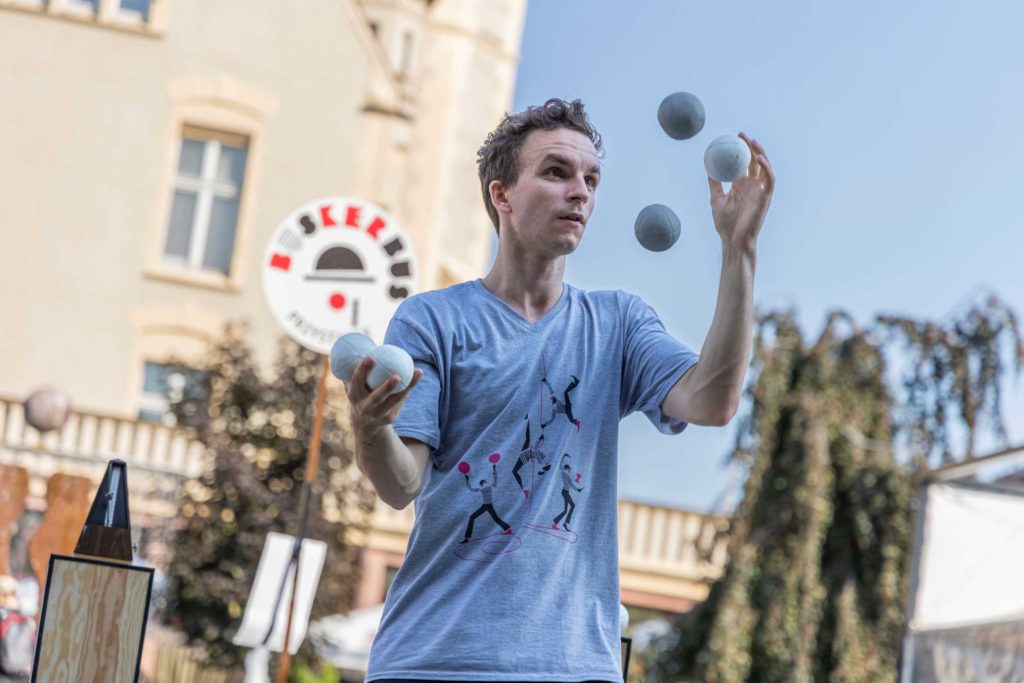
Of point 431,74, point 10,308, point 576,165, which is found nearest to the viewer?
point 576,165

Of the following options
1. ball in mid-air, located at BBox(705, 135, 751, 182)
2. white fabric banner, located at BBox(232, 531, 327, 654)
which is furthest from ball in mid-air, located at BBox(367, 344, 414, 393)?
white fabric banner, located at BBox(232, 531, 327, 654)

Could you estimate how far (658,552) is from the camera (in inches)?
690

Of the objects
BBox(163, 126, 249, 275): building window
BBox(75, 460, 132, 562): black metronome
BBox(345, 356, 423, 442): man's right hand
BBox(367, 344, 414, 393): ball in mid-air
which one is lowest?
BBox(75, 460, 132, 562): black metronome

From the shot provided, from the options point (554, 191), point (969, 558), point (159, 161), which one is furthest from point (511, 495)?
point (159, 161)

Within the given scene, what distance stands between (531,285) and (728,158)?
37 centimetres

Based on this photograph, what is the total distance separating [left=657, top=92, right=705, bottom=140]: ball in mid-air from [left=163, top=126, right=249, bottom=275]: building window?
15438 mm

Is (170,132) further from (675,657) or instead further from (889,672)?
(889,672)

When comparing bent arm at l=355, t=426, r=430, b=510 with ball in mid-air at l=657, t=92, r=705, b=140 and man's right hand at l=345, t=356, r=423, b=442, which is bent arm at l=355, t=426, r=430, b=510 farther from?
ball in mid-air at l=657, t=92, r=705, b=140

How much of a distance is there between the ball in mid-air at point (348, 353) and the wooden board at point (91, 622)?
2.34ft

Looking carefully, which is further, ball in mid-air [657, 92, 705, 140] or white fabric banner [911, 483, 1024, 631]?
white fabric banner [911, 483, 1024, 631]

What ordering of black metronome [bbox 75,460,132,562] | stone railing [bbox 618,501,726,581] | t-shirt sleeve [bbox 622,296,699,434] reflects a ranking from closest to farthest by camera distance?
t-shirt sleeve [bbox 622,296,699,434]
black metronome [bbox 75,460,132,562]
stone railing [bbox 618,501,726,581]

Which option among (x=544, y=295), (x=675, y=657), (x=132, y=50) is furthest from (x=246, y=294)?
(x=544, y=295)

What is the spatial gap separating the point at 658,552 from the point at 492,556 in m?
15.7

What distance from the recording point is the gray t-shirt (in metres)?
2.02
